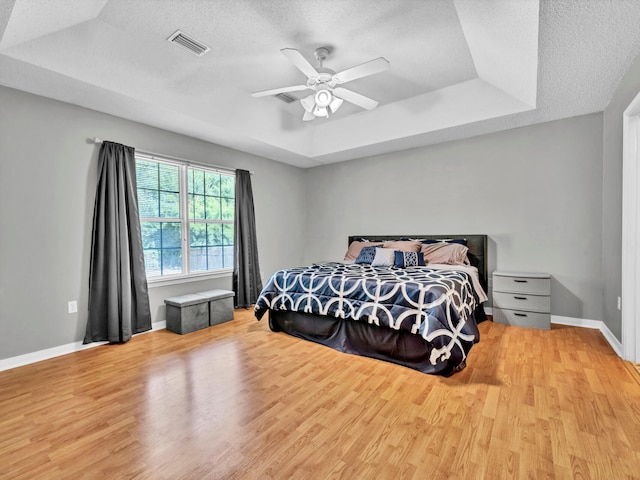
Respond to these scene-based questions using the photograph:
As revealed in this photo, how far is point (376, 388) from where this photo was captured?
7.09ft

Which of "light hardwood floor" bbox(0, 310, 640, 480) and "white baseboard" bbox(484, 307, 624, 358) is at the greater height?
"white baseboard" bbox(484, 307, 624, 358)

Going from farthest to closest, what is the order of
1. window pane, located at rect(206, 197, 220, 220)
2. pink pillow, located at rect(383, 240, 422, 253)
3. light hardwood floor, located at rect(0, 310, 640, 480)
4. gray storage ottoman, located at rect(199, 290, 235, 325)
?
window pane, located at rect(206, 197, 220, 220)
pink pillow, located at rect(383, 240, 422, 253)
gray storage ottoman, located at rect(199, 290, 235, 325)
light hardwood floor, located at rect(0, 310, 640, 480)

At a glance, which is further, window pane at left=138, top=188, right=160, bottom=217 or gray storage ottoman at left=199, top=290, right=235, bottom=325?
gray storage ottoman at left=199, top=290, right=235, bottom=325

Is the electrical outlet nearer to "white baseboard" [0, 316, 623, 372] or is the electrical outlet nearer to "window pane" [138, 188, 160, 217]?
"white baseboard" [0, 316, 623, 372]

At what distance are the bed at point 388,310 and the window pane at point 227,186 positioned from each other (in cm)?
176

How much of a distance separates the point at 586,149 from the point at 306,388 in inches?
151

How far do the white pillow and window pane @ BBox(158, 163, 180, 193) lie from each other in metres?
2.62

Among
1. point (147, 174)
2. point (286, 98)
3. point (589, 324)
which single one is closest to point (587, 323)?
point (589, 324)

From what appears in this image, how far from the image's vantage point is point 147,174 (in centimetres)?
360

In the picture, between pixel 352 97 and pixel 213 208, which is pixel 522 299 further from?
pixel 213 208

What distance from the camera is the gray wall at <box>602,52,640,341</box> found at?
266 cm

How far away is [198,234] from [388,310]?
8.96ft

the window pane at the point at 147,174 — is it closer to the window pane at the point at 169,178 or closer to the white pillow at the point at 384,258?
the window pane at the point at 169,178

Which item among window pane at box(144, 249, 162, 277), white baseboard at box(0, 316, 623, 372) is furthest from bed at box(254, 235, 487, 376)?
window pane at box(144, 249, 162, 277)
